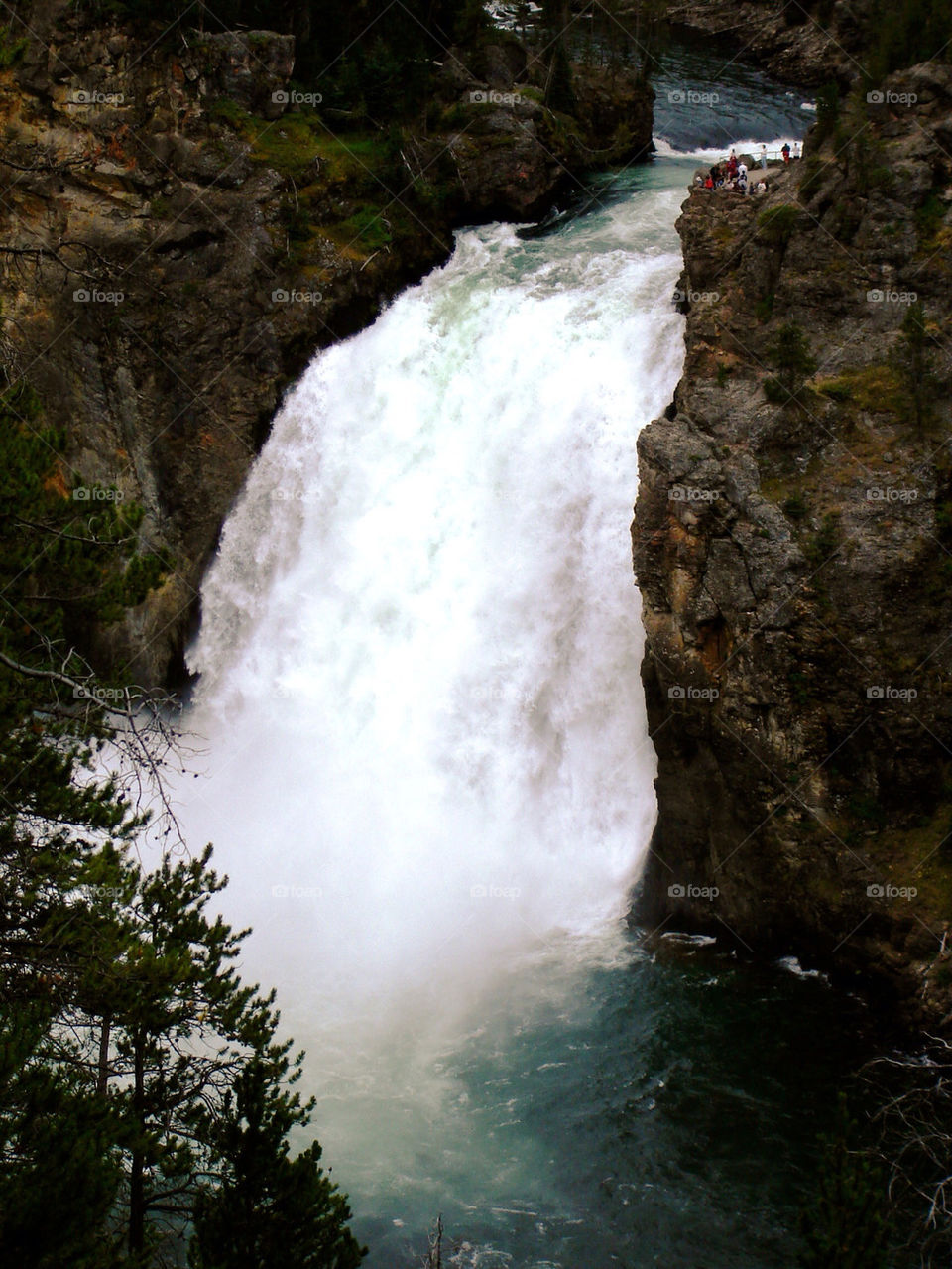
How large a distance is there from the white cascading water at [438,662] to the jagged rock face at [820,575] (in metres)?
2.60

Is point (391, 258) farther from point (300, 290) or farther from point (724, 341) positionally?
point (724, 341)

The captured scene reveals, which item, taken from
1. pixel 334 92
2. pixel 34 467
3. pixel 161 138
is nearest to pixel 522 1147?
pixel 34 467

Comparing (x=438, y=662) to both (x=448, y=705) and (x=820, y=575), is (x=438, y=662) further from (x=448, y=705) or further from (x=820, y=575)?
(x=820, y=575)

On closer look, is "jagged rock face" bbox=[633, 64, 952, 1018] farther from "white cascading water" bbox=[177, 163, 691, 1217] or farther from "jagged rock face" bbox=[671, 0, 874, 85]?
"jagged rock face" bbox=[671, 0, 874, 85]

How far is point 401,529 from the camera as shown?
25984 mm

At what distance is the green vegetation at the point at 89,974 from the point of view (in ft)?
27.9

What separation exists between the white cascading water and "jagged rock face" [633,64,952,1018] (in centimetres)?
260

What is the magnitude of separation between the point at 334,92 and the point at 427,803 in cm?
2138

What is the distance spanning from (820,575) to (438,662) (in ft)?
30.3

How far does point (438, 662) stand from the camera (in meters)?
24.3

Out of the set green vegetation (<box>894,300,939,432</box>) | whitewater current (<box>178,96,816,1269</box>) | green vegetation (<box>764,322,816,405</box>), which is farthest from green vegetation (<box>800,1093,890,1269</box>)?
green vegetation (<box>764,322,816,405</box>)

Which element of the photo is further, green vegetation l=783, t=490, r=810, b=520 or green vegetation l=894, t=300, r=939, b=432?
green vegetation l=894, t=300, r=939, b=432

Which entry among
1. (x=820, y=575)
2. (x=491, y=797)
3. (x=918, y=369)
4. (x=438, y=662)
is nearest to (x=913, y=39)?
(x=918, y=369)

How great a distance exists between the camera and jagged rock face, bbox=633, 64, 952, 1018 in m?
17.4
